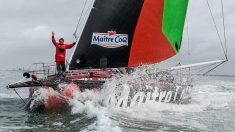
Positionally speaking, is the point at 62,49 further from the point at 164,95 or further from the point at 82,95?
the point at 164,95

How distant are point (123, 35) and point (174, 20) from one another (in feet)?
7.79

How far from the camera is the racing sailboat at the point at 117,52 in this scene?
1137 centimetres

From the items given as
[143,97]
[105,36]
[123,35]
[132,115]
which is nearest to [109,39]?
[105,36]

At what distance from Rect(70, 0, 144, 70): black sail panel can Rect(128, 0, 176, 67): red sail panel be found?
13.0 inches

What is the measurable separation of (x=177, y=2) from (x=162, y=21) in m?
1.05

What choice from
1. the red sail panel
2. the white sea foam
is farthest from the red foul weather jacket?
the red sail panel

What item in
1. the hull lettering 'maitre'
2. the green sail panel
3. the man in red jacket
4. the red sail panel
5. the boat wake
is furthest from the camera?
the green sail panel

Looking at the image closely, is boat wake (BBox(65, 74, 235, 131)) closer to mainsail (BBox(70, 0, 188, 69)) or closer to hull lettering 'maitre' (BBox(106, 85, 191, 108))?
hull lettering 'maitre' (BBox(106, 85, 191, 108))

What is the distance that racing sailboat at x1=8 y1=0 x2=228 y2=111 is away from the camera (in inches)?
448

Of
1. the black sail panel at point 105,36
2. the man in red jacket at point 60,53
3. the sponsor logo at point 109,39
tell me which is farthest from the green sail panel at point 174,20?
the man in red jacket at point 60,53

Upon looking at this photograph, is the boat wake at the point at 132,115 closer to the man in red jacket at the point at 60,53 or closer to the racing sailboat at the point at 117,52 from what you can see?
the racing sailboat at the point at 117,52

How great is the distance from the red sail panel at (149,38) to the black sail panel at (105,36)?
330mm

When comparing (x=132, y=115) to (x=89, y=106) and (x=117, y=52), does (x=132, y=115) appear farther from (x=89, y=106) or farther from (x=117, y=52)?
(x=117, y=52)

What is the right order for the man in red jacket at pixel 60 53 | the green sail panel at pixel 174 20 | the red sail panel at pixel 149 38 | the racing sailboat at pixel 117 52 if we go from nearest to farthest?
→ the racing sailboat at pixel 117 52
the man in red jacket at pixel 60 53
the red sail panel at pixel 149 38
the green sail panel at pixel 174 20
